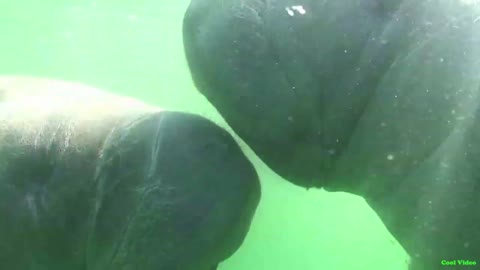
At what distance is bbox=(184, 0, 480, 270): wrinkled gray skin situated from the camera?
8.70 feet

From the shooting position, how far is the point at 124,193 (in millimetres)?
2783

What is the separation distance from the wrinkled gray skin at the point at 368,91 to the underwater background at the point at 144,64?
7.76 meters

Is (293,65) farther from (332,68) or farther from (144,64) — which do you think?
(144,64)

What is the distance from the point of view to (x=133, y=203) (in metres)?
2.76

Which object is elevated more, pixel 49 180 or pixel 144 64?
pixel 49 180

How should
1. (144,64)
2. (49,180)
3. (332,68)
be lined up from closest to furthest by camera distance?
(332,68) → (49,180) → (144,64)

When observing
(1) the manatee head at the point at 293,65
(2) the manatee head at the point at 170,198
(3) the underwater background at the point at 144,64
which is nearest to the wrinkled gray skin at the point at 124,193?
(2) the manatee head at the point at 170,198

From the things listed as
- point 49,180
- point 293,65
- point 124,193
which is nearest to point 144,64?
point 49,180

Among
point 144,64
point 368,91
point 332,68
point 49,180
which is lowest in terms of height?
point 144,64

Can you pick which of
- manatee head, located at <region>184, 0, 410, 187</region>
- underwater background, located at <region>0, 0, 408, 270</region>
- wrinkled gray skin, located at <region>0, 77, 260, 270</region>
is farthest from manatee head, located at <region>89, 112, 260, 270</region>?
underwater background, located at <region>0, 0, 408, 270</region>

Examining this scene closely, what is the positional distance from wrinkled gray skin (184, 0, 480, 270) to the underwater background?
7763mm

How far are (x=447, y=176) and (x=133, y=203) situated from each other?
1.46m

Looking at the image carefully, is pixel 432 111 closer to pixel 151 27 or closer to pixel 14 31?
pixel 151 27

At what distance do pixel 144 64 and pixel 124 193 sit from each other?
30.1 metres
